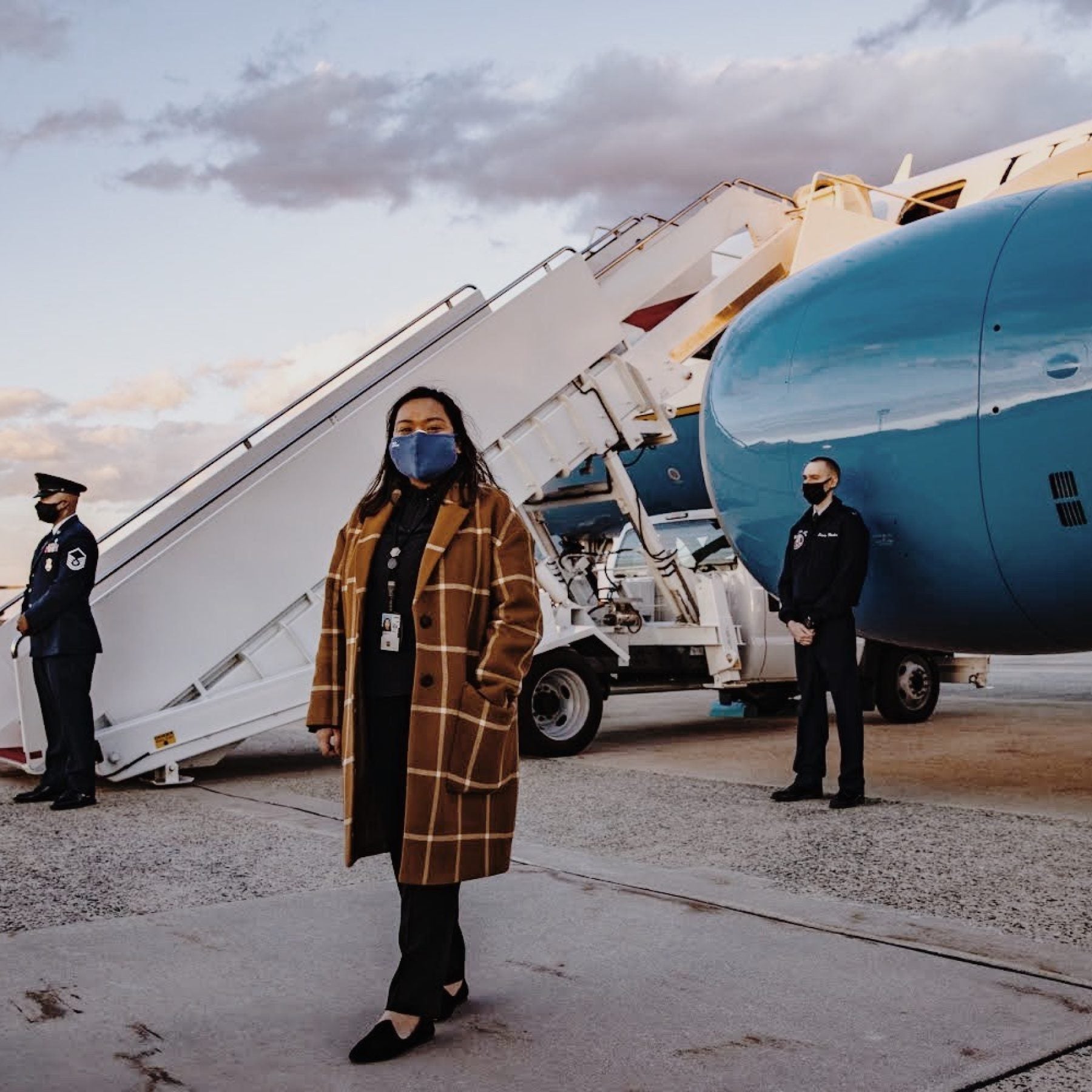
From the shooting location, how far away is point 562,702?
1002cm

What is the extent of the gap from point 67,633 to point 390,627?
194 inches

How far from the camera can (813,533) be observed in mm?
6441

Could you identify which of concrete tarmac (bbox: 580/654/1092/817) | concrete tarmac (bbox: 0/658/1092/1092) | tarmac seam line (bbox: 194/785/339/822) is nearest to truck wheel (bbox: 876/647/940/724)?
concrete tarmac (bbox: 580/654/1092/817)

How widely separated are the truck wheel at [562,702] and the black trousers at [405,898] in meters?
6.14

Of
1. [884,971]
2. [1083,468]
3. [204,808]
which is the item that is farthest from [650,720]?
[884,971]

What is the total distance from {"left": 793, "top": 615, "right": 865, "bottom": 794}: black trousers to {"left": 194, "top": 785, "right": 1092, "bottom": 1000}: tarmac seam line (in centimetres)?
201

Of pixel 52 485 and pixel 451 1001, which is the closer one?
pixel 451 1001

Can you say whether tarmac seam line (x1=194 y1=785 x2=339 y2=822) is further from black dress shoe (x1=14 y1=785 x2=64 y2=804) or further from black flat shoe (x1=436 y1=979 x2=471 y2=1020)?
black flat shoe (x1=436 y1=979 x2=471 y2=1020)

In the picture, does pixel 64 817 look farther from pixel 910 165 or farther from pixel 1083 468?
pixel 910 165

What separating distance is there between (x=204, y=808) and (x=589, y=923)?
12.0 ft

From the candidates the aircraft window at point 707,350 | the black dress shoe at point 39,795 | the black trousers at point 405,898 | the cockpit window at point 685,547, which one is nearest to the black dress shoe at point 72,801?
the black dress shoe at point 39,795

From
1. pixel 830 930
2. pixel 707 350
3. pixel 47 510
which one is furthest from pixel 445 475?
pixel 707 350

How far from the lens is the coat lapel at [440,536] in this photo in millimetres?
3406

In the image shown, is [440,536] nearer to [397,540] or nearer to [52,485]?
[397,540]
